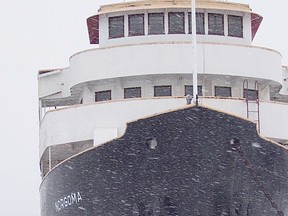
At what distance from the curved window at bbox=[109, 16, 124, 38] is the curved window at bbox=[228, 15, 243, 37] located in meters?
2.93

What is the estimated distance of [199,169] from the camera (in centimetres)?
2219

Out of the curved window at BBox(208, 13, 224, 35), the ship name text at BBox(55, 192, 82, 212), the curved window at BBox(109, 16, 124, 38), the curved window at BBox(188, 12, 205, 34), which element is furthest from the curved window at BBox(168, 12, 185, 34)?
the ship name text at BBox(55, 192, 82, 212)

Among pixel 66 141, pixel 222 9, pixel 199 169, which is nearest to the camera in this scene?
pixel 199 169

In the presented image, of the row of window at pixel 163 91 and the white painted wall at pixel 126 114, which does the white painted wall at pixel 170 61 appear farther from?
the white painted wall at pixel 126 114

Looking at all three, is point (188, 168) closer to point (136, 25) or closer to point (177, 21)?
point (177, 21)

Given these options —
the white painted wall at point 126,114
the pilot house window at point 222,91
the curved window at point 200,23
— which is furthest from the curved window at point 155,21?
the white painted wall at point 126,114

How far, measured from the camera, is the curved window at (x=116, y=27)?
2705 cm

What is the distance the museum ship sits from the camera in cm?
2219

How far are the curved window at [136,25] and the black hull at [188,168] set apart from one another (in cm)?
482

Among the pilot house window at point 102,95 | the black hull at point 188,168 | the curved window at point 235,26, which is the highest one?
the curved window at point 235,26

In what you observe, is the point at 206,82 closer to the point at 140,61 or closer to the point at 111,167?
the point at 140,61

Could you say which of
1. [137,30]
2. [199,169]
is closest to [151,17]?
[137,30]

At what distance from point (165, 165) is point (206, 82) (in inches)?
158

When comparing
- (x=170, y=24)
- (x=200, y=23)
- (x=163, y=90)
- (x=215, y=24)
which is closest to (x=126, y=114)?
(x=163, y=90)
